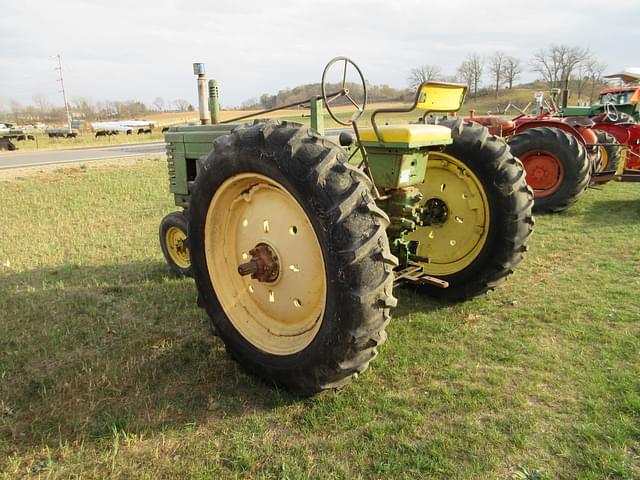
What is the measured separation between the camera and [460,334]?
3.37 metres

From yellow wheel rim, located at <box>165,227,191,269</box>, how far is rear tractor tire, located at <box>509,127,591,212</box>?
5172 mm

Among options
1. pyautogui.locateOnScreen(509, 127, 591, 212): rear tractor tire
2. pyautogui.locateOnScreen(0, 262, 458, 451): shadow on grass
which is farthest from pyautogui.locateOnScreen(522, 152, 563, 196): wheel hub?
pyautogui.locateOnScreen(0, 262, 458, 451): shadow on grass

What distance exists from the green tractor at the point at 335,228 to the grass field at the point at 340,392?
29 centimetres

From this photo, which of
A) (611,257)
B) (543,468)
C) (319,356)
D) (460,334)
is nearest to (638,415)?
(543,468)

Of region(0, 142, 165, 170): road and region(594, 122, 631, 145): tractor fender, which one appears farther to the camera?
region(0, 142, 165, 170): road

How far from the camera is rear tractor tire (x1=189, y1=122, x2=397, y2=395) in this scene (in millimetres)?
2137

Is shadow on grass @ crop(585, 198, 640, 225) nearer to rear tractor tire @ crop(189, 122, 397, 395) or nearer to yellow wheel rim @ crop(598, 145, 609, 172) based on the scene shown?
yellow wheel rim @ crop(598, 145, 609, 172)

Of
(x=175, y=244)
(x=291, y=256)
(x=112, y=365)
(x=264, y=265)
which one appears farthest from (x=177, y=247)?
(x=291, y=256)

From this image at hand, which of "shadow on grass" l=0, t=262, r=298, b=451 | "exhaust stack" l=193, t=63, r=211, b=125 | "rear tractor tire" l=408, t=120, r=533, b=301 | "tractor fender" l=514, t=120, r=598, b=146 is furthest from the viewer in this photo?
"tractor fender" l=514, t=120, r=598, b=146

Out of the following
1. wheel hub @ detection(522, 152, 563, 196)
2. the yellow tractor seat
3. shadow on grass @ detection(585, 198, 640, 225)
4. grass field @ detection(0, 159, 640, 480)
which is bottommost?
grass field @ detection(0, 159, 640, 480)

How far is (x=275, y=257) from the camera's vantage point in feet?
8.74

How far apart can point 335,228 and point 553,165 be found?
6.28m

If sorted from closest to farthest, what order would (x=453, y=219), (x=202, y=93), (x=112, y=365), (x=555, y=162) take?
(x=112, y=365)
(x=453, y=219)
(x=202, y=93)
(x=555, y=162)

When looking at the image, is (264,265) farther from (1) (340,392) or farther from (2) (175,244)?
(2) (175,244)
